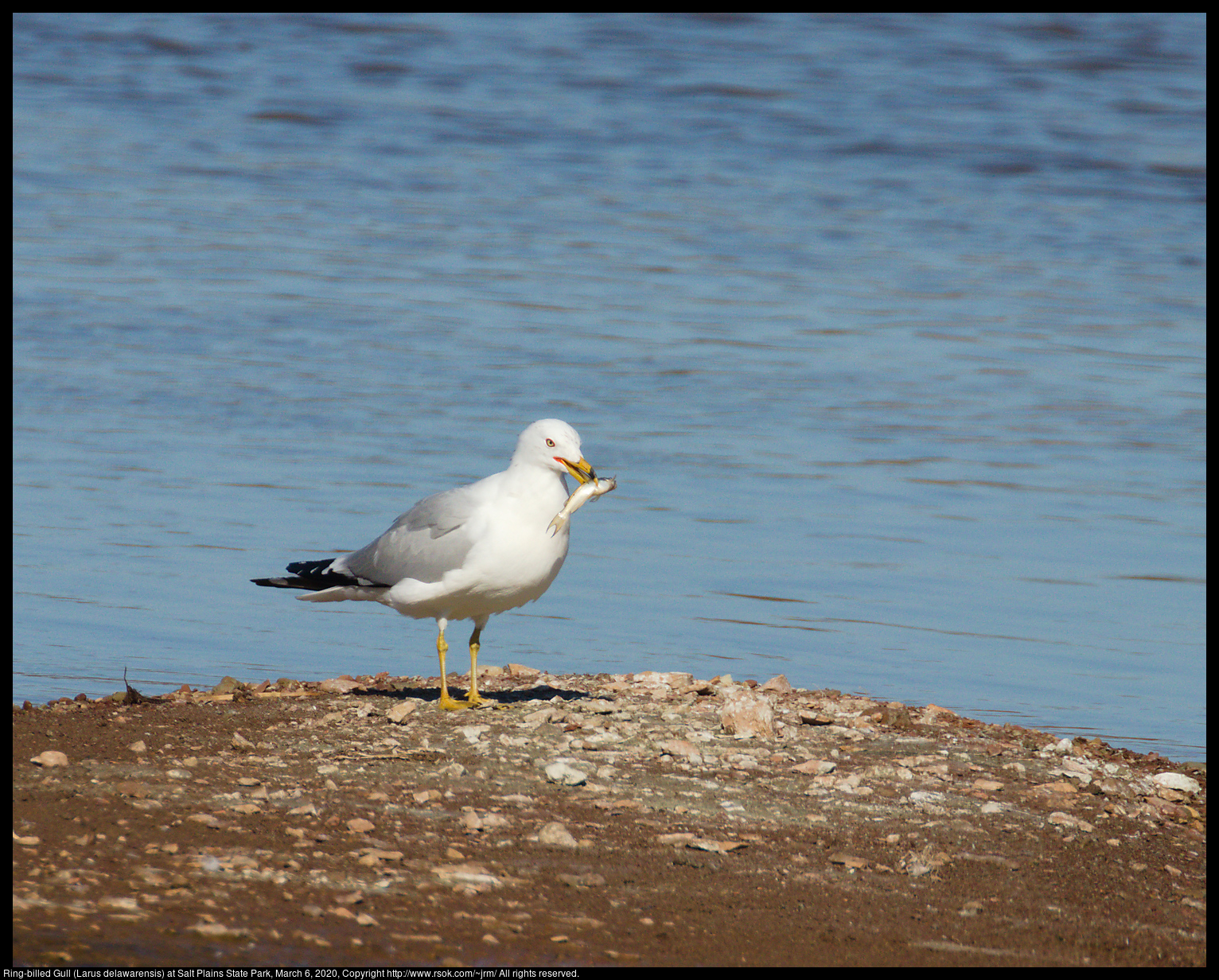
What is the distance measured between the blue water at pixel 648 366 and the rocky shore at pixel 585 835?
3.43 ft

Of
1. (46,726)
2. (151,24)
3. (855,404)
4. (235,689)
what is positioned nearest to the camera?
(46,726)

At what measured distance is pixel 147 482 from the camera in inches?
368

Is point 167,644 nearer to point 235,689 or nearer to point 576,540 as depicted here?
point 235,689

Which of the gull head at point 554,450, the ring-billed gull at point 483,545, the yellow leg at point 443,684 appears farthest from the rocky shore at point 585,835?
the gull head at point 554,450

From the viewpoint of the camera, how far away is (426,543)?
6.32 metres

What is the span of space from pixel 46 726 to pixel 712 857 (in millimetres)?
2221

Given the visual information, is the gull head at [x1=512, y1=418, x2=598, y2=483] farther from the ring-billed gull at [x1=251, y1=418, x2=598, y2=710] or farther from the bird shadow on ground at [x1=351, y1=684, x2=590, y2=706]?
the bird shadow on ground at [x1=351, y1=684, x2=590, y2=706]

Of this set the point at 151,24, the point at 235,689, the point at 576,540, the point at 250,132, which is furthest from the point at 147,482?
the point at 151,24

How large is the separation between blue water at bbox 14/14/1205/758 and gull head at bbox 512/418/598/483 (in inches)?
47.6

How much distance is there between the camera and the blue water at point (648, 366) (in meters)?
7.62

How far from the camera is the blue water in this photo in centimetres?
762

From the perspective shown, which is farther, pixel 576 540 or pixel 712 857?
pixel 576 540

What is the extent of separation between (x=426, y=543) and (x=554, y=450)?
0.59 meters

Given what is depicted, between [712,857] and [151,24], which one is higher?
[151,24]
